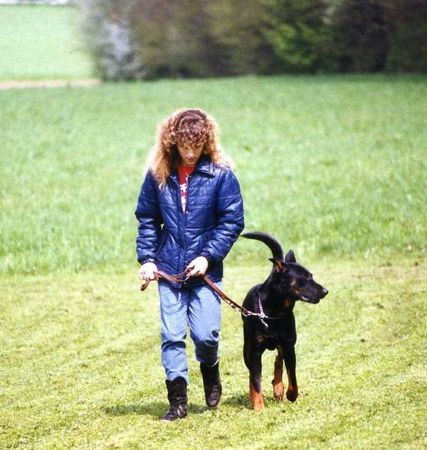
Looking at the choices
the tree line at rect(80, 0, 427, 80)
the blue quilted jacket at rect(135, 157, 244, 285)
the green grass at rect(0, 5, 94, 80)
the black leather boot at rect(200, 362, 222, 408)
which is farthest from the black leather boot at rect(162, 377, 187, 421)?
the green grass at rect(0, 5, 94, 80)

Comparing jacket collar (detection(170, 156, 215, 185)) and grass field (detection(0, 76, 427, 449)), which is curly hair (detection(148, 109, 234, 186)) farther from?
grass field (detection(0, 76, 427, 449))

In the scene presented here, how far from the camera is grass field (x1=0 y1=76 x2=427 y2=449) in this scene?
6.82 metres

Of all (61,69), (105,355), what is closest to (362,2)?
(61,69)

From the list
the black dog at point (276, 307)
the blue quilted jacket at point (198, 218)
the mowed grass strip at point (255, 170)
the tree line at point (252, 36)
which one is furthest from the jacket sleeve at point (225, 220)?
the tree line at point (252, 36)

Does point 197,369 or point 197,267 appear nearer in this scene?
point 197,267

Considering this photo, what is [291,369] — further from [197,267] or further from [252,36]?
[252,36]

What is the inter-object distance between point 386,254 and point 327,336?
4.21 meters

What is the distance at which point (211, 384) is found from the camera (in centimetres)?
725

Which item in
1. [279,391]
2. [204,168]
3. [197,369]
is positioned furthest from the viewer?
[197,369]

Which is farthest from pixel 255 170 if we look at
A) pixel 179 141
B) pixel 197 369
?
pixel 179 141

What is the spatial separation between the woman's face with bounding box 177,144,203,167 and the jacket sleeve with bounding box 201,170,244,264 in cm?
21

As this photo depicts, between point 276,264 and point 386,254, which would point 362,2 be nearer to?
point 386,254

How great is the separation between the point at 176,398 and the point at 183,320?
1.61 feet

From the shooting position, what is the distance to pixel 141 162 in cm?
2420
